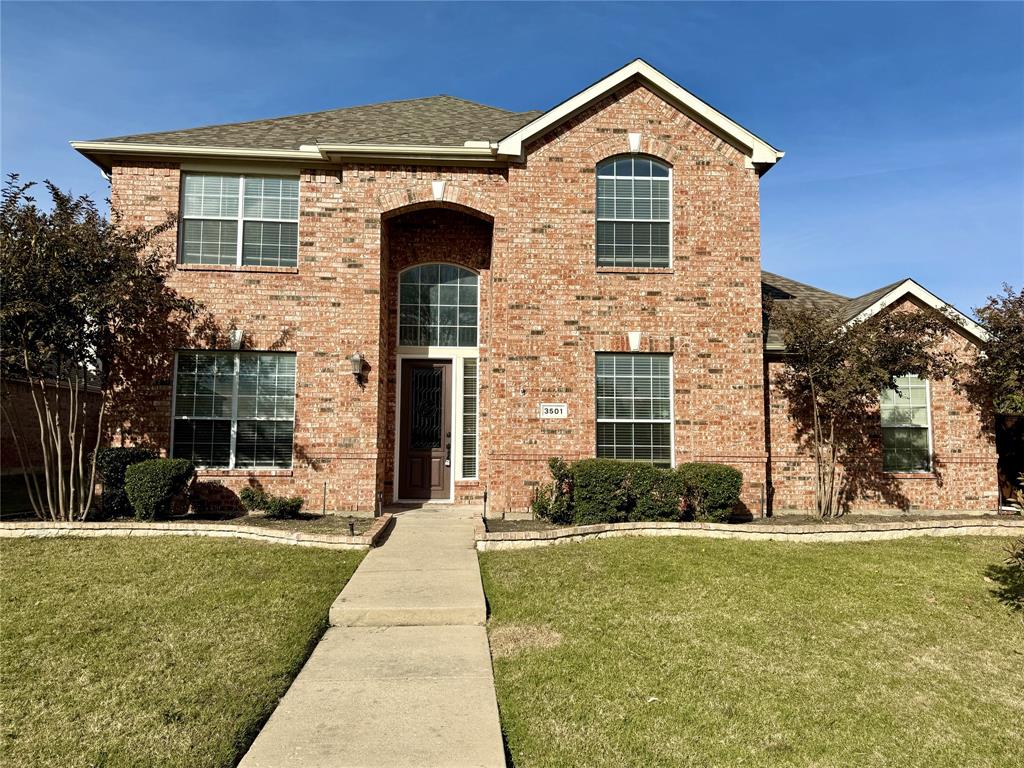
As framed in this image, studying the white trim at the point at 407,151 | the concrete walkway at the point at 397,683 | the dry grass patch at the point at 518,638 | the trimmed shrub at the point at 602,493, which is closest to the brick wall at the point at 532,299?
the white trim at the point at 407,151

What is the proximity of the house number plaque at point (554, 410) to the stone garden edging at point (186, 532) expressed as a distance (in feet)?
11.3

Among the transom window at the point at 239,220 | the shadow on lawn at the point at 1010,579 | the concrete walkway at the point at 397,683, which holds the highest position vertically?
the transom window at the point at 239,220

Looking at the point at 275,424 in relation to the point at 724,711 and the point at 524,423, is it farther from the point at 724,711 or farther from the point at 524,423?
the point at 724,711

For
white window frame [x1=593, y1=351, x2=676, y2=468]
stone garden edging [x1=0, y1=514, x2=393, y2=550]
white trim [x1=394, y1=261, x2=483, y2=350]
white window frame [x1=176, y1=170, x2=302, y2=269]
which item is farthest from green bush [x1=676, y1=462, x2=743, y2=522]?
white window frame [x1=176, y1=170, x2=302, y2=269]

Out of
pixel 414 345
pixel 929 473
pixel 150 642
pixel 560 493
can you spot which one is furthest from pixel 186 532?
pixel 929 473

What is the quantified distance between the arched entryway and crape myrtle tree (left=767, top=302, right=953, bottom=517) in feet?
18.6

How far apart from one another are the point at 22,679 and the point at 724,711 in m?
5.16

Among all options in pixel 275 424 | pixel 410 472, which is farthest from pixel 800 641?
pixel 275 424

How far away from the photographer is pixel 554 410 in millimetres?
10898

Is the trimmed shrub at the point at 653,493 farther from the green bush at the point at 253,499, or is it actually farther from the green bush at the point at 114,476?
the green bush at the point at 114,476

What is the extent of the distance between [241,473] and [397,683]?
286 inches

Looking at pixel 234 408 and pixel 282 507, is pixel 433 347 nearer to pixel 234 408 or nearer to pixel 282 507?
pixel 234 408

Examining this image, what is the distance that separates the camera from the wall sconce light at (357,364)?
10836 millimetres

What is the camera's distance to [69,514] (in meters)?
9.68
